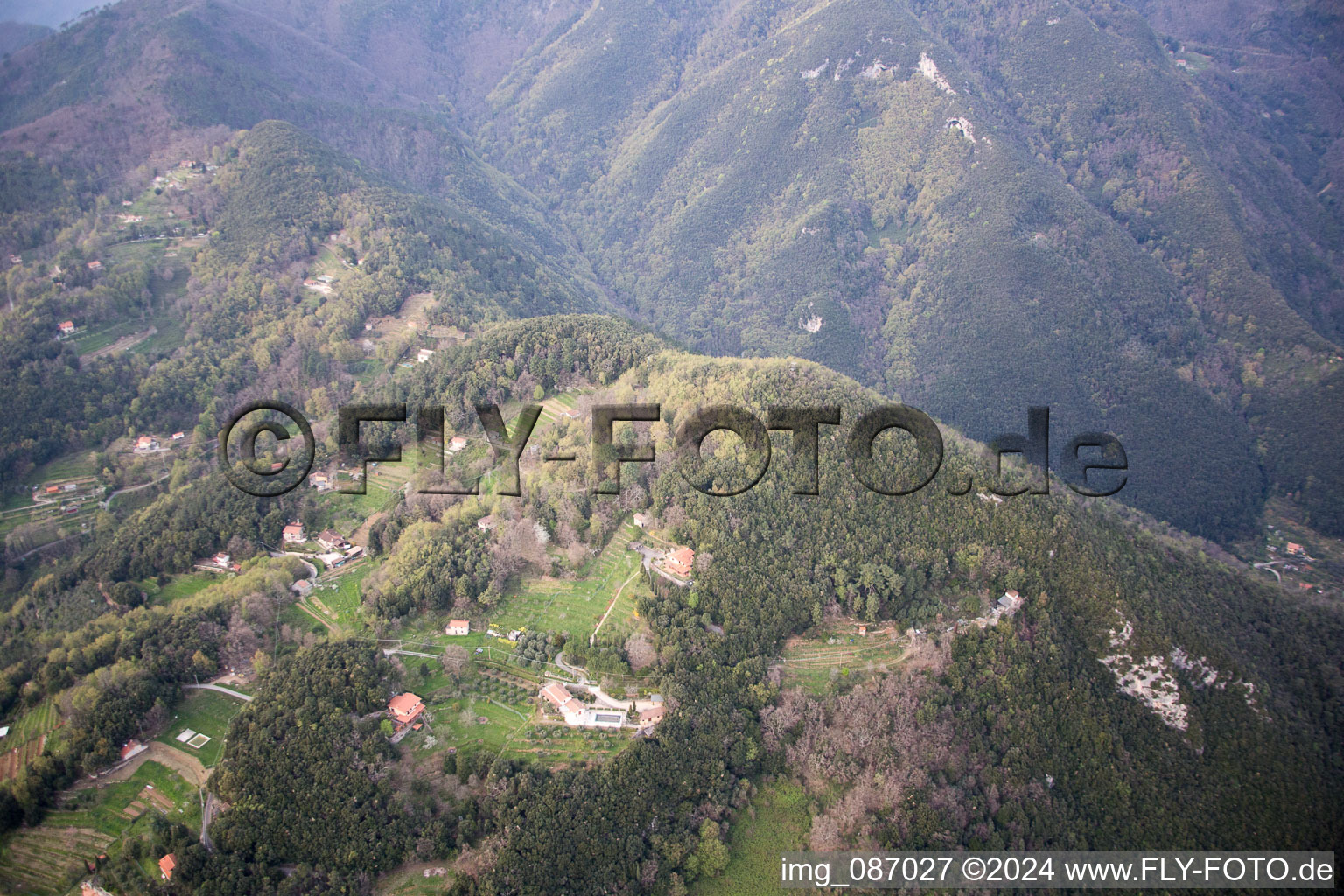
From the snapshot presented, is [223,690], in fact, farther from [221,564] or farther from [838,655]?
[838,655]

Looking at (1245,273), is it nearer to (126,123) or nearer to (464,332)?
(464,332)

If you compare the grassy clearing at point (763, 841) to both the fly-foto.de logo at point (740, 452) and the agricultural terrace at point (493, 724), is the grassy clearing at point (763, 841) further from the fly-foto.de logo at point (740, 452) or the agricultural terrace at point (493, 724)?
the fly-foto.de logo at point (740, 452)

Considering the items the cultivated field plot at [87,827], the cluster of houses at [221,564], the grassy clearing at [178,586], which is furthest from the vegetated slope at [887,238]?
the cultivated field plot at [87,827]

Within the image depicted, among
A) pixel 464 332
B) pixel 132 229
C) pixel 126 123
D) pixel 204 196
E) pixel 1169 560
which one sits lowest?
pixel 1169 560

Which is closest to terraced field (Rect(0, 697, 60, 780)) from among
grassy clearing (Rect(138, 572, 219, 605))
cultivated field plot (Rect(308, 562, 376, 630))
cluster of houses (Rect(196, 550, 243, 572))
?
grassy clearing (Rect(138, 572, 219, 605))

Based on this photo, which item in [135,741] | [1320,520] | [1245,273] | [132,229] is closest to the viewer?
[135,741]

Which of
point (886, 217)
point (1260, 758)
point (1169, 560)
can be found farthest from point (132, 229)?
point (1260, 758)

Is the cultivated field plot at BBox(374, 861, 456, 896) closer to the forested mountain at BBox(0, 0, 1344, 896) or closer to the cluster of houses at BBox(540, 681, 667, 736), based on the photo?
the forested mountain at BBox(0, 0, 1344, 896)
